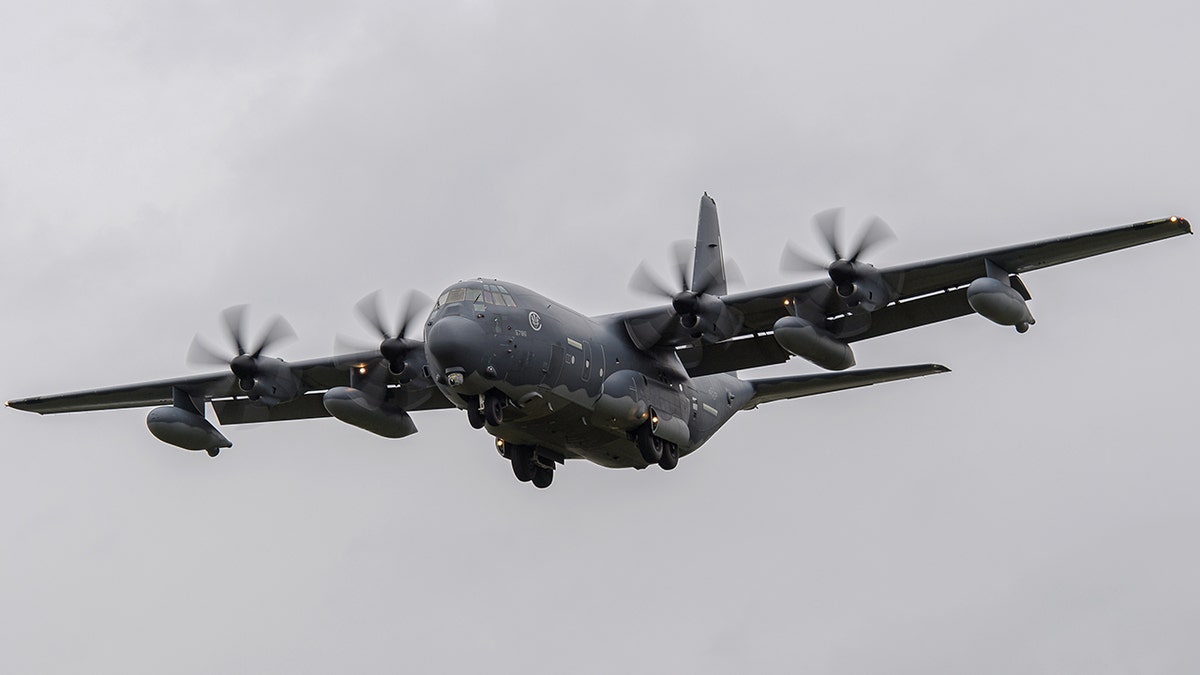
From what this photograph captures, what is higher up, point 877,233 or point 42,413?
point 877,233

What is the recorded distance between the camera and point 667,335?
3144 centimetres

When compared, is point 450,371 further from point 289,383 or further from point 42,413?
point 42,413

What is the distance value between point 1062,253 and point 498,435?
11.6 m

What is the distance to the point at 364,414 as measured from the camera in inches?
1259

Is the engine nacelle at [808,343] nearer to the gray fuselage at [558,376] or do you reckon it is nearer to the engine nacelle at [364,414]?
the gray fuselage at [558,376]

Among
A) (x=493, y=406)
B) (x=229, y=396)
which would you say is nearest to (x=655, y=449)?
(x=493, y=406)

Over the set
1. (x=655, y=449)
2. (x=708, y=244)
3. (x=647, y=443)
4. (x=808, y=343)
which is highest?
(x=708, y=244)

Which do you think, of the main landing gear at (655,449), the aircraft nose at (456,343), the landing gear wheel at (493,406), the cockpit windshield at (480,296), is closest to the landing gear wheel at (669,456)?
the main landing gear at (655,449)

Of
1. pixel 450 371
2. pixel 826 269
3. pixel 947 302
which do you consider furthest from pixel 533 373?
pixel 947 302

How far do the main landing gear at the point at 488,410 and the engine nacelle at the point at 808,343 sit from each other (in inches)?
213

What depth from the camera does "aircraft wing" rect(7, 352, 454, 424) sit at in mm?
33344

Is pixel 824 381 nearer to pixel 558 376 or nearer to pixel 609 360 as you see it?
pixel 609 360

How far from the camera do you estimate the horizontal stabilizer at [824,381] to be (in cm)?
3172

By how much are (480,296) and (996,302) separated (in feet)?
31.0
